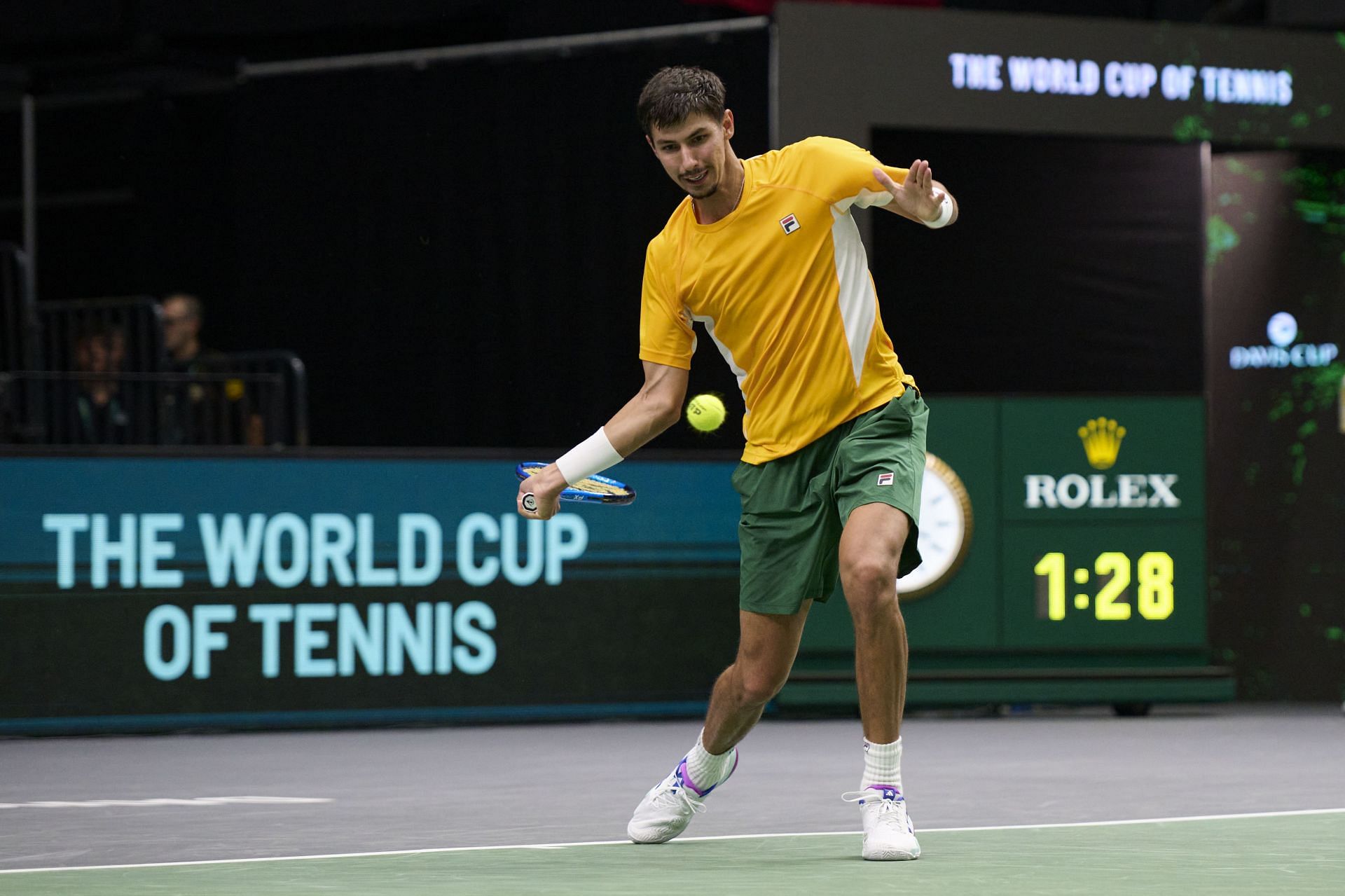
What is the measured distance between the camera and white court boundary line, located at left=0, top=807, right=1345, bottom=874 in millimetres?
5156

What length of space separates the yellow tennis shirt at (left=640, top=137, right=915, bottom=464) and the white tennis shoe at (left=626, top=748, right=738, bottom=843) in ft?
3.02

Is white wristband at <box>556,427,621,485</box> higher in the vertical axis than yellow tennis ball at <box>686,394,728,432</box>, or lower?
lower

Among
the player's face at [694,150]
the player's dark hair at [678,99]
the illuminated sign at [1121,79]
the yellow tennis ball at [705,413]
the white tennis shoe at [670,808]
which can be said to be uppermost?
the illuminated sign at [1121,79]

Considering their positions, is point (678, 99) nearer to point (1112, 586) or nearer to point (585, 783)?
point (585, 783)

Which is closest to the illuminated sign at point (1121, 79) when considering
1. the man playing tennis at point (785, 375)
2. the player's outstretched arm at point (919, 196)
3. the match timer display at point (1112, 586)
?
the match timer display at point (1112, 586)

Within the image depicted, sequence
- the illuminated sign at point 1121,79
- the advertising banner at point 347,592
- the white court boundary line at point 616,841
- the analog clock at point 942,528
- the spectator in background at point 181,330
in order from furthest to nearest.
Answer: the spectator in background at point 181,330 → the illuminated sign at point 1121,79 → the analog clock at point 942,528 → the advertising banner at point 347,592 → the white court boundary line at point 616,841

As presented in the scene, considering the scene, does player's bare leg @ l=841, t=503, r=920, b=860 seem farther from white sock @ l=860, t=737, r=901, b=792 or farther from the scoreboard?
the scoreboard

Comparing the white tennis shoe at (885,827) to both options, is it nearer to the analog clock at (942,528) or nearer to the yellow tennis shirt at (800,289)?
the yellow tennis shirt at (800,289)

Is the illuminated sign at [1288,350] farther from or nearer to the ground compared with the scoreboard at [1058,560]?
farther from the ground

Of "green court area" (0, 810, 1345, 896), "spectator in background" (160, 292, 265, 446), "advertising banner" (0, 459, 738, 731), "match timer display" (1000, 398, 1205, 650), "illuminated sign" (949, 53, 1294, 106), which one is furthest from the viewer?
"spectator in background" (160, 292, 265, 446)

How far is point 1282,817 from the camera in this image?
6113 mm

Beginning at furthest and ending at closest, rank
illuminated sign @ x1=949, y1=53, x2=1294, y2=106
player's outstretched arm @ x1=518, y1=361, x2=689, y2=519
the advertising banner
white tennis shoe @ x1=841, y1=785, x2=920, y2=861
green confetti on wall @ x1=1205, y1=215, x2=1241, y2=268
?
green confetti on wall @ x1=1205, y1=215, x2=1241, y2=268, illuminated sign @ x1=949, y1=53, x2=1294, y2=106, the advertising banner, player's outstretched arm @ x1=518, y1=361, x2=689, y2=519, white tennis shoe @ x1=841, y1=785, x2=920, y2=861

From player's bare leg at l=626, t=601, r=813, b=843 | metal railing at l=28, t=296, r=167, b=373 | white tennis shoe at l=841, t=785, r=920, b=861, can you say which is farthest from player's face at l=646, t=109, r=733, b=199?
metal railing at l=28, t=296, r=167, b=373

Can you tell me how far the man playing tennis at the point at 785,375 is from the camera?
16.9 feet
